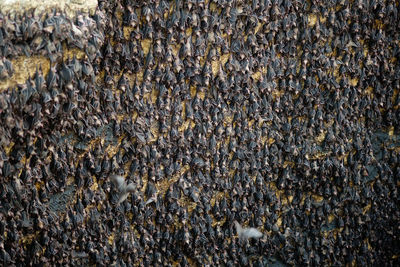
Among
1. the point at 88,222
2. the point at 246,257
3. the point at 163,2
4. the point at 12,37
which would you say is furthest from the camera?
the point at 246,257

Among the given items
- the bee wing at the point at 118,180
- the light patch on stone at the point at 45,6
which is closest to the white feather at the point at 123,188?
the bee wing at the point at 118,180

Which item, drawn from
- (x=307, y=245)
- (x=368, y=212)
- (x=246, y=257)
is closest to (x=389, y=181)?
(x=368, y=212)

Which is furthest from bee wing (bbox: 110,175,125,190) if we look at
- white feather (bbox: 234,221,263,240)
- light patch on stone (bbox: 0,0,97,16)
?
light patch on stone (bbox: 0,0,97,16)

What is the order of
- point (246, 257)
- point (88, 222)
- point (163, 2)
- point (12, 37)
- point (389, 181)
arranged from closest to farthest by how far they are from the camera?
point (12, 37), point (163, 2), point (88, 222), point (246, 257), point (389, 181)

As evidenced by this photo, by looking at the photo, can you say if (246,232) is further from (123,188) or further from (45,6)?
(45,6)

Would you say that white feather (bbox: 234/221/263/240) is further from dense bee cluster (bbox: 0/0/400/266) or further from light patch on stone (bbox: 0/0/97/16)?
light patch on stone (bbox: 0/0/97/16)

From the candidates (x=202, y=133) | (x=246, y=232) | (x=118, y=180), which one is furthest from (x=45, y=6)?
(x=246, y=232)

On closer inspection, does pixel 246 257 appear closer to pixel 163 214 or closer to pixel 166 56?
pixel 163 214

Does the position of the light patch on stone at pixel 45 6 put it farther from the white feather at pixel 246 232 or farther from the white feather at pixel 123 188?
the white feather at pixel 246 232
